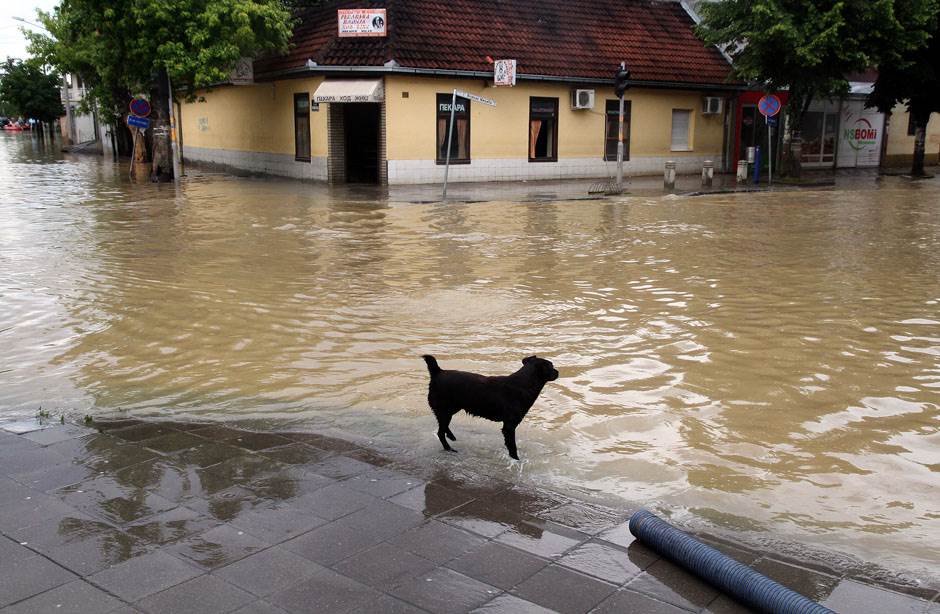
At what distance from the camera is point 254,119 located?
31.2m

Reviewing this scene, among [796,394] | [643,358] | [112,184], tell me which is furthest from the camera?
[112,184]

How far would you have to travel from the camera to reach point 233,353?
25.6ft

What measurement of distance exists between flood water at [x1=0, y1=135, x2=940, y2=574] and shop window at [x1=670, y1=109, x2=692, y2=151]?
15.5m

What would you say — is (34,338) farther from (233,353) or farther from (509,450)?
(509,450)

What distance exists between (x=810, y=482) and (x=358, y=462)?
273 cm

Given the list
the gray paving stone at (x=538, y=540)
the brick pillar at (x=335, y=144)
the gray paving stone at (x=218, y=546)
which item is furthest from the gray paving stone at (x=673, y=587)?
the brick pillar at (x=335, y=144)

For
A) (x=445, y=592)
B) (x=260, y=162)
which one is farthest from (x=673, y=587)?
(x=260, y=162)

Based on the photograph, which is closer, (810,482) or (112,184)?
(810,482)

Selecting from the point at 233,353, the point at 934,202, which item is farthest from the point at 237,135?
the point at 233,353

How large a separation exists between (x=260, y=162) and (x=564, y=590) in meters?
29.3

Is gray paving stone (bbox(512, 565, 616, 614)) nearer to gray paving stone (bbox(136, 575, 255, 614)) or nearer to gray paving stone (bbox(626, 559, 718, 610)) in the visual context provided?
gray paving stone (bbox(626, 559, 718, 610))

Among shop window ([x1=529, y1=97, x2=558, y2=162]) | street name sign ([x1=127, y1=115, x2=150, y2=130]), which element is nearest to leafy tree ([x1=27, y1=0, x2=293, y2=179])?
street name sign ([x1=127, y1=115, x2=150, y2=130])

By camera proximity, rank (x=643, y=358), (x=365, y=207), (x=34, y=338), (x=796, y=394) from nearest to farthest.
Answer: (x=796, y=394) → (x=643, y=358) → (x=34, y=338) → (x=365, y=207)

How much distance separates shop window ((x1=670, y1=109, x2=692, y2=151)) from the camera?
31484 mm
